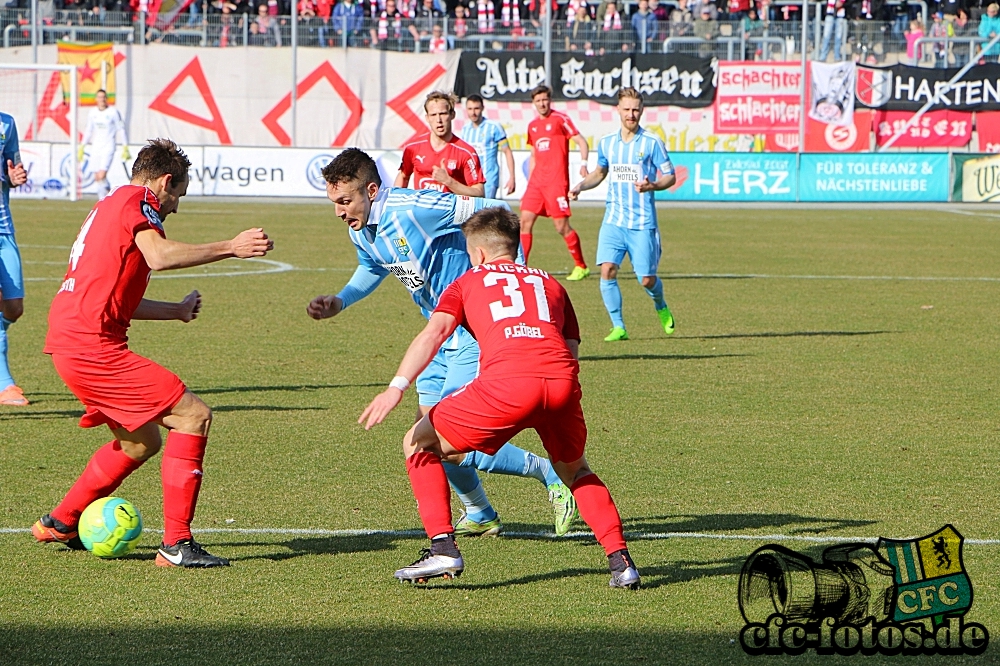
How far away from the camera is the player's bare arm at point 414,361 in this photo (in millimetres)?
5039

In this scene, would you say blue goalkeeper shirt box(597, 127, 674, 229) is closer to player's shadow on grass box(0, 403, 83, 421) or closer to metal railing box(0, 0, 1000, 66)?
player's shadow on grass box(0, 403, 83, 421)

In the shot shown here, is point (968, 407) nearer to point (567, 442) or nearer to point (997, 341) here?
point (997, 341)

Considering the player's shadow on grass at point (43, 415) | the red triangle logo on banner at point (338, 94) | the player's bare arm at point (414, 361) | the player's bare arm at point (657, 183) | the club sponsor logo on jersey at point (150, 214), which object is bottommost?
the player's shadow on grass at point (43, 415)

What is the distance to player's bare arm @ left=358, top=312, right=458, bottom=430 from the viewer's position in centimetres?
504

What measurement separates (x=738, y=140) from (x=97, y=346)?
33.5m

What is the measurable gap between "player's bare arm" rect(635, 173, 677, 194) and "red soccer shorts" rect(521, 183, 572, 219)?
5111 millimetres

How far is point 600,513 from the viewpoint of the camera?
534 centimetres

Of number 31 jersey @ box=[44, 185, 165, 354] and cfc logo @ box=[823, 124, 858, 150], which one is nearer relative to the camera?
number 31 jersey @ box=[44, 185, 165, 354]

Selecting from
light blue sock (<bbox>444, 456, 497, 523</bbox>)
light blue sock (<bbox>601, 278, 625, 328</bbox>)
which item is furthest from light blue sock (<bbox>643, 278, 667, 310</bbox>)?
light blue sock (<bbox>444, 456, 497, 523</bbox>)

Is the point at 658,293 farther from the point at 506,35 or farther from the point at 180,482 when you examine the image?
the point at 506,35

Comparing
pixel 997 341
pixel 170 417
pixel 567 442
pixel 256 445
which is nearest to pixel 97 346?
pixel 170 417

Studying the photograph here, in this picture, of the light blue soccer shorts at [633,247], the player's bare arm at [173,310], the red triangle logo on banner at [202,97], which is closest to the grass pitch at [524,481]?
the light blue soccer shorts at [633,247]

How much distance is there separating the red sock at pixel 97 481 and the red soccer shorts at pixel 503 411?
4.99ft

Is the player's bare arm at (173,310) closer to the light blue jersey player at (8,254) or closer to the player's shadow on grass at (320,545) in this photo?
the player's shadow on grass at (320,545)
